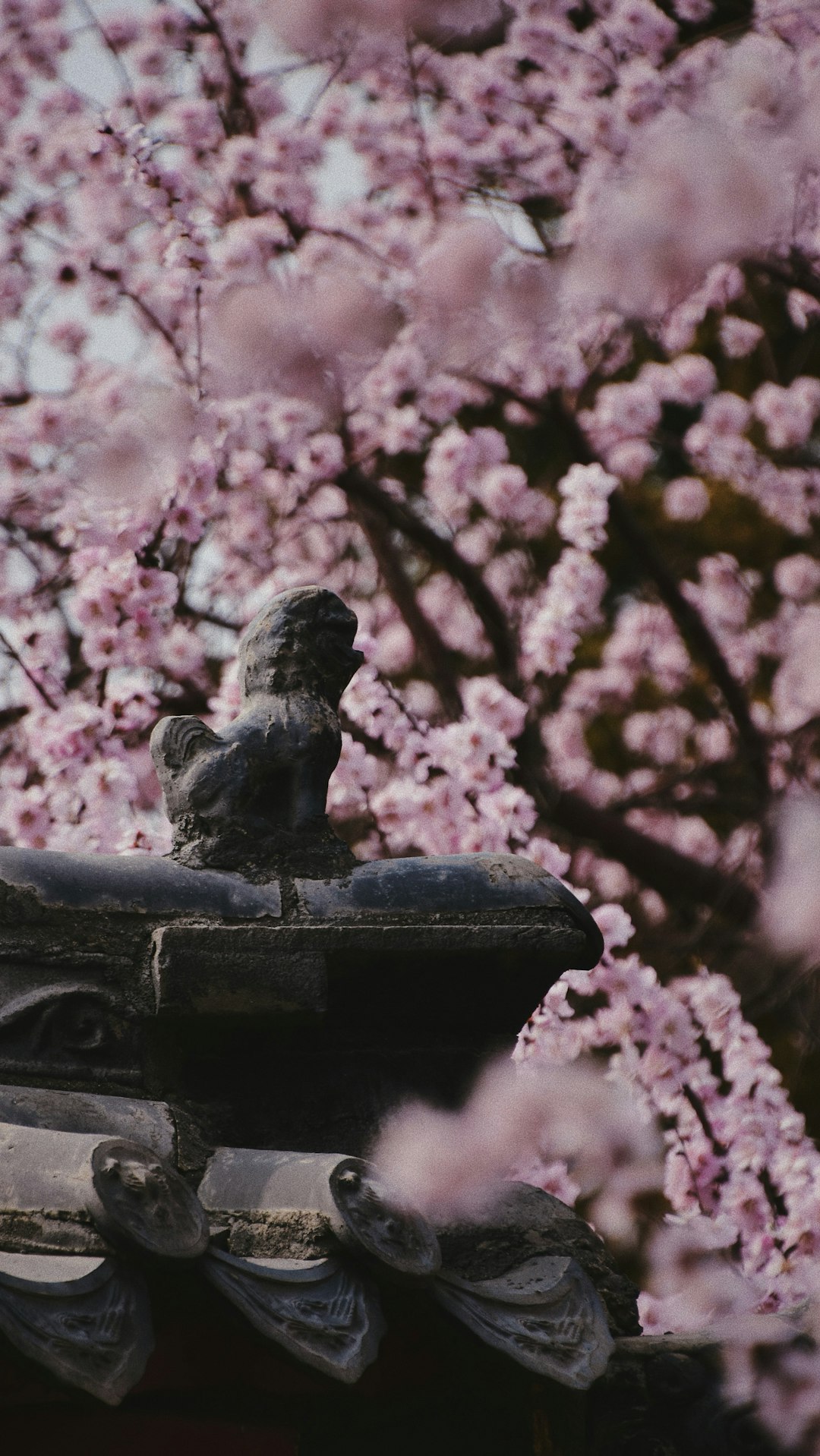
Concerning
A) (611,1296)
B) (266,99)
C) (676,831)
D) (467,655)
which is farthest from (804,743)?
(611,1296)

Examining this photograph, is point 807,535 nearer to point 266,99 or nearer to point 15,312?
point 266,99

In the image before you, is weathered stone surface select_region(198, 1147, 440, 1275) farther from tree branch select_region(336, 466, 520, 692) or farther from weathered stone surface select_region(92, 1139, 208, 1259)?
tree branch select_region(336, 466, 520, 692)

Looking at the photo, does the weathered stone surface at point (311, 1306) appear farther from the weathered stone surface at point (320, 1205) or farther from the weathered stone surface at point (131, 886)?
the weathered stone surface at point (131, 886)

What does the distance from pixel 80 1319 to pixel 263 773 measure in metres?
0.84

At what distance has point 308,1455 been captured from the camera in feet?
6.32

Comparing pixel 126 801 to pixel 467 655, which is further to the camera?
pixel 467 655

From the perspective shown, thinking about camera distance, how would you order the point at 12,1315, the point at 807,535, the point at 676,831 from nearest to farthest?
the point at 12,1315 < the point at 676,831 < the point at 807,535

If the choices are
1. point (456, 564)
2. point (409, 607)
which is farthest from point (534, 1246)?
point (409, 607)

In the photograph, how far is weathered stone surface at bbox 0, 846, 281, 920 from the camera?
6.69 ft

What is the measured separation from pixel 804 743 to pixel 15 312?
395 cm

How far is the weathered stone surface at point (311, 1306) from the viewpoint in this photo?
168 centimetres

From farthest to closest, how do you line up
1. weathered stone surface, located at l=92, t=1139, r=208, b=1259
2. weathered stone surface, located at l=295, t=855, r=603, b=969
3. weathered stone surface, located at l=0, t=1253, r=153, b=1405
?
weathered stone surface, located at l=295, t=855, r=603, b=969 → weathered stone surface, located at l=92, t=1139, r=208, b=1259 → weathered stone surface, located at l=0, t=1253, r=153, b=1405

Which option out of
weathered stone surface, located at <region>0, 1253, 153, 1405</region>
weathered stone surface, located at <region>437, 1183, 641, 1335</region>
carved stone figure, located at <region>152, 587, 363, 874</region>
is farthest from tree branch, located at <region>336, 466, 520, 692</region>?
weathered stone surface, located at <region>0, 1253, 153, 1405</region>

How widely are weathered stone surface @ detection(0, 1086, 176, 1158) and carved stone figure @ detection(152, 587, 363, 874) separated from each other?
355 mm
